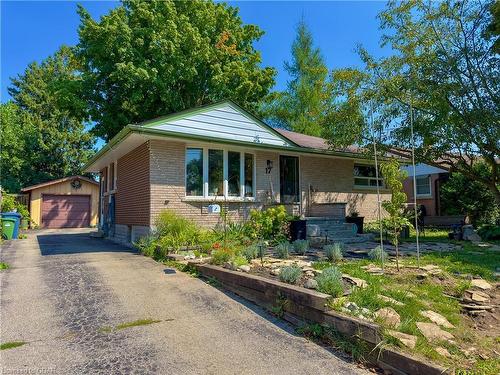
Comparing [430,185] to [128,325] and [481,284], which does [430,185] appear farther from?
[128,325]

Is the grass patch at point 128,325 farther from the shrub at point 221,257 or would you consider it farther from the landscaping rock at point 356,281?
the landscaping rock at point 356,281

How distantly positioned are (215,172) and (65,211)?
18.2 meters

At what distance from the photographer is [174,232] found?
9.30 meters

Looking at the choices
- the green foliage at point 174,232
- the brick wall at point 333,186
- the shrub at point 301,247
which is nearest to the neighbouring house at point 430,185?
the brick wall at point 333,186

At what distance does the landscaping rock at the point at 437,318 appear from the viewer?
3706mm

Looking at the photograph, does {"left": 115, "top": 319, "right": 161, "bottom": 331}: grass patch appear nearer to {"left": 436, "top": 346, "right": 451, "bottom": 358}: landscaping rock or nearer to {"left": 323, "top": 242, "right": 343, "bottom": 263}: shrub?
{"left": 436, "top": 346, "right": 451, "bottom": 358}: landscaping rock

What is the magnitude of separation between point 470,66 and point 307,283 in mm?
8742

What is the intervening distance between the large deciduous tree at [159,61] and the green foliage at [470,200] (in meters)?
13.2

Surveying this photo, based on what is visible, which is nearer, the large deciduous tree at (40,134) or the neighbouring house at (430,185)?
the neighbouring house at (430,185)

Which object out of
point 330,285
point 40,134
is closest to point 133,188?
point 330,285

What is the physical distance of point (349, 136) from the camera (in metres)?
12.0

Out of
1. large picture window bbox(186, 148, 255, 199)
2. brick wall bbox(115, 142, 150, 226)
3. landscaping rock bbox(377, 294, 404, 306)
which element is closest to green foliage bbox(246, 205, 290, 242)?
large picture window bbox(186, 148, 255, 199)

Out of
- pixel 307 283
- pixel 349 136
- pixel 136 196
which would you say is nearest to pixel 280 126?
pixel 349 136

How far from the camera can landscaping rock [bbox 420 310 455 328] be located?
Answer: 3.71 metres
